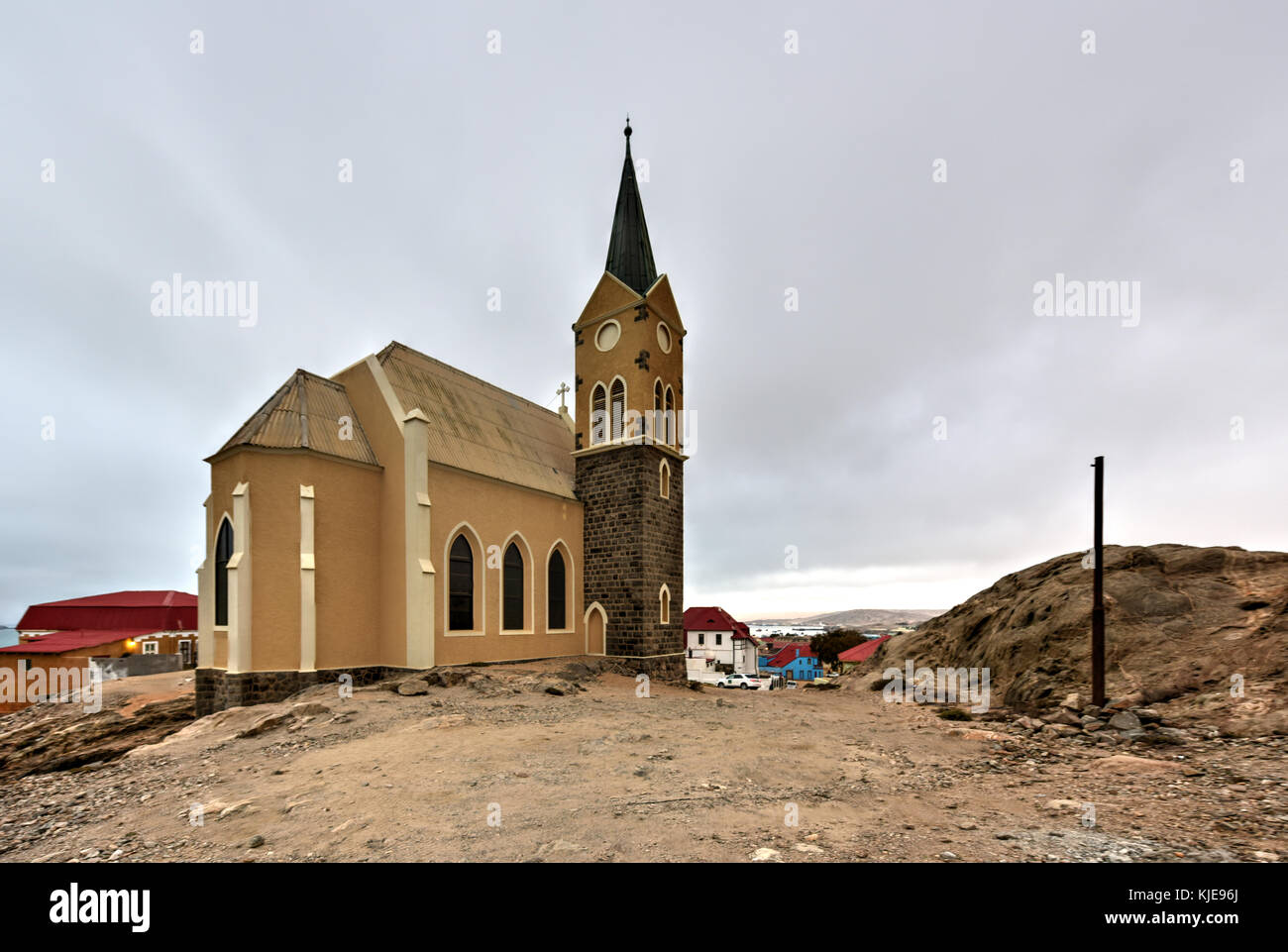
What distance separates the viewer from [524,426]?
25.0 meters

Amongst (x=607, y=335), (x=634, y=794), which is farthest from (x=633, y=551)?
(x=634, y=794)

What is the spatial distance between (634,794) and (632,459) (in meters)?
17.0

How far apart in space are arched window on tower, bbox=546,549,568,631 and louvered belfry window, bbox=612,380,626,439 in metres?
5.74

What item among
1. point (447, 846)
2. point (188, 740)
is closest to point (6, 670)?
point (188, 740)

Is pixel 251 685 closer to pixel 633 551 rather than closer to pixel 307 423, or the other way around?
pixel 307 423

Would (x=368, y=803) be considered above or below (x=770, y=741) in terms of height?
above

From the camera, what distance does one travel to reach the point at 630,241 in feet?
86.7

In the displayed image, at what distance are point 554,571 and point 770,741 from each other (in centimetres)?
1361

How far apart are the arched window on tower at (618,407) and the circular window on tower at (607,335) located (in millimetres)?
1792

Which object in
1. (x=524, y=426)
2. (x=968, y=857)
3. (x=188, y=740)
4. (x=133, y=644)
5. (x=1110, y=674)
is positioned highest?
(x=524, y=426)

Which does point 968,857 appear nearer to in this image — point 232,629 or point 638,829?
point 638,829

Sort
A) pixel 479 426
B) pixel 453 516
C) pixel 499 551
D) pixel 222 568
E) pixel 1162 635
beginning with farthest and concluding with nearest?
pixel 479 426 → pixel 499 551 → pixel 453 516 → pixel 222 568 → pixel 1162 635

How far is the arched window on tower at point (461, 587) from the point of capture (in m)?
18.5

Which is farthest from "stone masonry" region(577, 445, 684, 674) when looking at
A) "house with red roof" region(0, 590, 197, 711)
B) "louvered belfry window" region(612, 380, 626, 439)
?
"house with red roof" region(0, 590, 197, 711)
